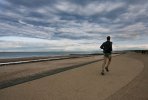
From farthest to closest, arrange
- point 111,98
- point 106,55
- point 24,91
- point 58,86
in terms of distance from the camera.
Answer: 1. point 106,55
2. point 58,86
3. point 24,91
4. point 111,98

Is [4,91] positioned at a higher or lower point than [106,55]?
lower

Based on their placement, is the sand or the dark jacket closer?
the sand

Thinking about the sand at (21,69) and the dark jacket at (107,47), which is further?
the dark jacket at (107,47)

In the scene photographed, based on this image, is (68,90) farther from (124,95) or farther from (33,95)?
(124,95)

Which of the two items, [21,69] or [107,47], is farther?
[21,69]

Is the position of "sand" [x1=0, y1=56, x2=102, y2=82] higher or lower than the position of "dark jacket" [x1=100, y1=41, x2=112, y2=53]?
lower

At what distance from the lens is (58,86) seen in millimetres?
8891

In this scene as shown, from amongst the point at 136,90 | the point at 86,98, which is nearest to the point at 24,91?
the point at 86,98

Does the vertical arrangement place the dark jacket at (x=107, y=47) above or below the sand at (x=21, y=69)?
above

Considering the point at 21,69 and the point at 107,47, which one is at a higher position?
the point at 107,47

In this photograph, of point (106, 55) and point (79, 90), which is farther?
point (106, 55)

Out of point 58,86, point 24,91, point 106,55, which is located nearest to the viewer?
point 24,91

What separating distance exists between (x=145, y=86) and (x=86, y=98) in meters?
3.18

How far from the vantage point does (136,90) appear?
8.08m
